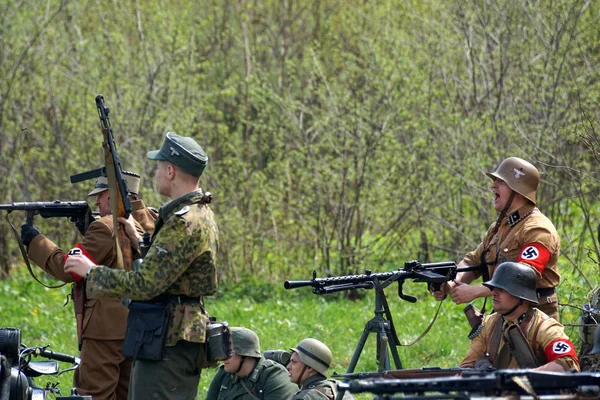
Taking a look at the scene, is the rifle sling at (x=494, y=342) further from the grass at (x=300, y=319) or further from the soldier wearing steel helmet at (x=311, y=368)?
the grass at (x=300, y=319)

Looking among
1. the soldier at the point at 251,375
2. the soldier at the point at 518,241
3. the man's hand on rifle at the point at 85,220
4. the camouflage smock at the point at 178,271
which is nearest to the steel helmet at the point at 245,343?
the soldier at the point at 251,375

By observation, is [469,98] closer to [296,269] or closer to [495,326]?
[296,269]

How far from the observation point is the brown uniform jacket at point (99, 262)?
791 cm

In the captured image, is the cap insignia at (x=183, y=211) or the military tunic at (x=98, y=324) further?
the military tunic at (x=98, y=324)

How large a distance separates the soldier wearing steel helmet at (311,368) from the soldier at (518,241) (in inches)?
38.0

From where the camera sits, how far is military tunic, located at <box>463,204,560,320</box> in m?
7.05

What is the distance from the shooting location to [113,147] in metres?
6.82

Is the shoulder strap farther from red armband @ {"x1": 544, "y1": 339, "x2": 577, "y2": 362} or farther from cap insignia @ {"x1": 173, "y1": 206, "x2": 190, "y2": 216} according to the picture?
cap insignia @ {"x1": 173, "y1": 206, "x2": 190, "y2": 216}

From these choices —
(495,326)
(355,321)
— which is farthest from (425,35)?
(495,326)

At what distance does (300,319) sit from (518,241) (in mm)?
5517

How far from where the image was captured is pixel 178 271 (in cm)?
608

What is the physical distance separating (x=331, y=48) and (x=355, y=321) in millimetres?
7402

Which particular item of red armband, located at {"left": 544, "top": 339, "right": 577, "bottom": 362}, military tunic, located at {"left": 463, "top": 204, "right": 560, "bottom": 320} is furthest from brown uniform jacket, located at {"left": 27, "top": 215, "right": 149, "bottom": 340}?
red armband, located at {"left": 544, "top": 339, "right": 577, "bottom": 362}

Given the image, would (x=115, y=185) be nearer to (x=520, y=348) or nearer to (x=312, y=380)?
(x=312, y=380)
